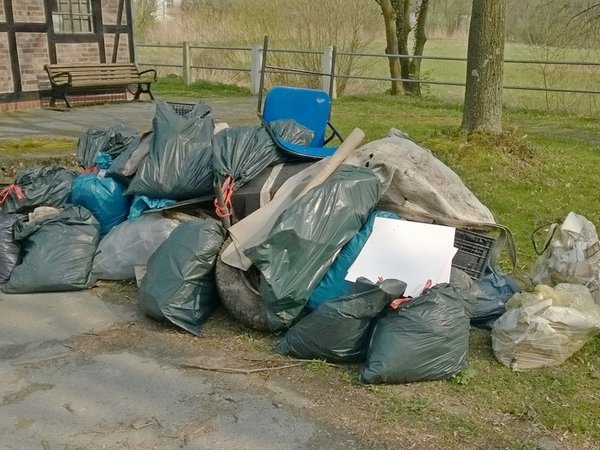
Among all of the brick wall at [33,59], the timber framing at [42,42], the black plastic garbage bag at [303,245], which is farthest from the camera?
the brick wall at [33,59]

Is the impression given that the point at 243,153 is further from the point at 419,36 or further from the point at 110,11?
the point at 419,36

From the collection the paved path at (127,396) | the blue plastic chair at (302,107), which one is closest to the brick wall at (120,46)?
the blue plastic chair at (302,107)

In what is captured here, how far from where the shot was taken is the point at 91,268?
173 inches

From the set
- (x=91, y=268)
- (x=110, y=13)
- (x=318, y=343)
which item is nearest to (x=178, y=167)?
(x=91, y=268)

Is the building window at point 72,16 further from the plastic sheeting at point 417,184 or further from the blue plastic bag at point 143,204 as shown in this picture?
the plastic sheeting at point 417,184

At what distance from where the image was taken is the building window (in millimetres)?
11727

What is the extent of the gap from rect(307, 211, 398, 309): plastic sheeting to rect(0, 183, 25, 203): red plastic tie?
8.17 feet

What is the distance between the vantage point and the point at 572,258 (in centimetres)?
374

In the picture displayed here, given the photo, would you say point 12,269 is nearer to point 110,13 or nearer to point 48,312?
point 48,312

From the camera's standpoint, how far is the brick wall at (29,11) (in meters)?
11.0

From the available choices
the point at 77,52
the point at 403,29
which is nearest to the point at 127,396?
the point at 77,52

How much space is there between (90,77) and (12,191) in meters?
7.57

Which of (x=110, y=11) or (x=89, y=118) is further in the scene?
(x=110, y=11)

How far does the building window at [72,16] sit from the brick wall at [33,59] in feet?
1.44
